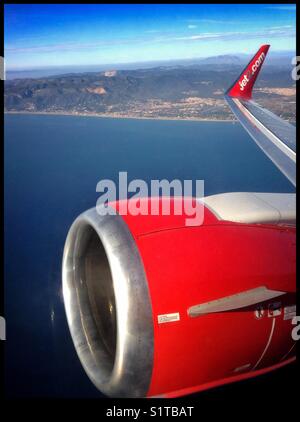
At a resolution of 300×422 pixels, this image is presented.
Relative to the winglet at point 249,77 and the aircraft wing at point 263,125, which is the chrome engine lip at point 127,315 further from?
the winglet at point 249,77

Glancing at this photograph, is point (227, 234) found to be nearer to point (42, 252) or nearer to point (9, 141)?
point (42, 252)

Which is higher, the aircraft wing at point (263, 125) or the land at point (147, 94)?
the land at point (147, 94)

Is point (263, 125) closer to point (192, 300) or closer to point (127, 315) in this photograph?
point (192, 300)

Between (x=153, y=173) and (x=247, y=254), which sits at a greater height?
(x=153, y=173)

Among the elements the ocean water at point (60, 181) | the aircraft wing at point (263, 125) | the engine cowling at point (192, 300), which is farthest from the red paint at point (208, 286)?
the ocean water at point (60, 181)
